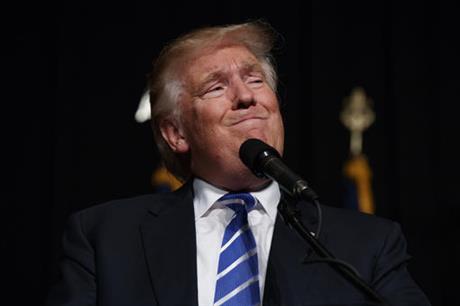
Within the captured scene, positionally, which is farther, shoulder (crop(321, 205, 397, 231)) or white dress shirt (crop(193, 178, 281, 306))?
shoulder (crop(321, 205, 397, 231))

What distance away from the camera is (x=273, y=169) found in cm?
135

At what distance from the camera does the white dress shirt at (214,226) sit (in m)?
1.70

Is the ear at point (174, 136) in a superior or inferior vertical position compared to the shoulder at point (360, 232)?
superior

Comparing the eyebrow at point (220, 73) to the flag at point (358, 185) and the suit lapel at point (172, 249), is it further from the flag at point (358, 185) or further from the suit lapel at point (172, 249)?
the flag at point (358, 185)

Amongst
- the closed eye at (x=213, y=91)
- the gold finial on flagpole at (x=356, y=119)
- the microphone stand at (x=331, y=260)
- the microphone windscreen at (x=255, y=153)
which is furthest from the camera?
the gold finial on flagpole at (x=356, y=119)

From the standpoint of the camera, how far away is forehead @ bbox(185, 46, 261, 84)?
1.89 m

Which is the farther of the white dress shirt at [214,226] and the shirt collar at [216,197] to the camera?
the shirt collar at [216,197]

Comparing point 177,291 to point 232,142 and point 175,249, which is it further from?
point 232,142

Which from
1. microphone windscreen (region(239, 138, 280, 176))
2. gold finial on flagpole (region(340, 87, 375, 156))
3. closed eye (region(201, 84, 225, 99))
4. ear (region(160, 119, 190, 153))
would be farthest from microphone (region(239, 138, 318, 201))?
gold finial on flagpole (region(340, 87, 375, 156))

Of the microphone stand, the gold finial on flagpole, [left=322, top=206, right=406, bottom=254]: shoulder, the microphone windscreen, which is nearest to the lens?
the microphone stand

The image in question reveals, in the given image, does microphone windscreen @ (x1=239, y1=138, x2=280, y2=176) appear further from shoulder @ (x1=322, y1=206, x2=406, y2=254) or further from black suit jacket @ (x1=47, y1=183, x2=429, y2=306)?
shoulder @ (x1=322, y1=206, x2=406, y2=254)

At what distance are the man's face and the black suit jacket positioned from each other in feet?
0.48

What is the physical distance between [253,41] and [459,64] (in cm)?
165

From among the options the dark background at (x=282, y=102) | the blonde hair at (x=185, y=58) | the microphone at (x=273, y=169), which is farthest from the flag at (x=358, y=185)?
the microphone at (x=273, y=169)
